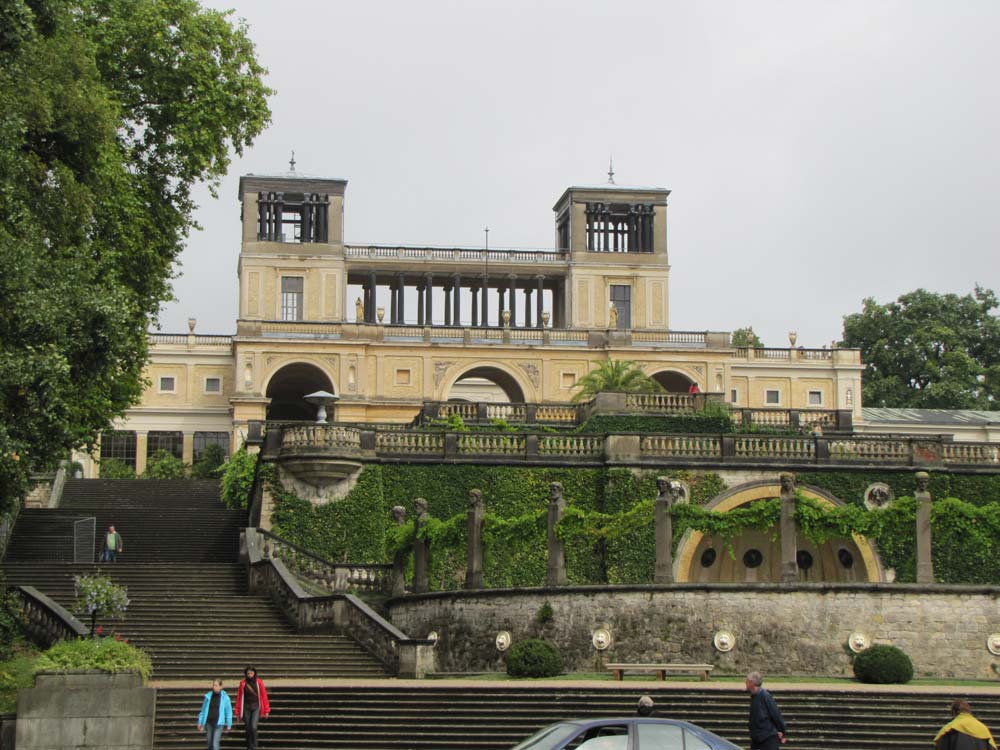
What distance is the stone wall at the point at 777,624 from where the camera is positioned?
3603cm

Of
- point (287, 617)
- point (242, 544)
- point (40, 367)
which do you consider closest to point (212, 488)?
point (242, 544)

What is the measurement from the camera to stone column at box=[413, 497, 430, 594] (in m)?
40.4

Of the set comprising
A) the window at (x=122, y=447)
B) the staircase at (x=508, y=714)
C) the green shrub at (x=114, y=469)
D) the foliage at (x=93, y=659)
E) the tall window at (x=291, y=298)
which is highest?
the tall window at (x=291, y=298)

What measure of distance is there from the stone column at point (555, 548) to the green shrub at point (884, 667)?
314 inches

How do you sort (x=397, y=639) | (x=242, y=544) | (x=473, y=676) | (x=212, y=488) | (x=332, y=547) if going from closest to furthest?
(x=397, y=639)
(x=473, y=676)
(x=242, y=544)
(x=332, y=547)
(x=212, y=488)

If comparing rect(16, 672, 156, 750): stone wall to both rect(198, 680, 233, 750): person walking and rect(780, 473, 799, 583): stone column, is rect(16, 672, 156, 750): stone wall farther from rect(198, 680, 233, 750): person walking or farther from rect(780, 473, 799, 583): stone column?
rect(780, 473, 799, 583): stone column

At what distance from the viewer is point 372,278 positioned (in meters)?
84.2

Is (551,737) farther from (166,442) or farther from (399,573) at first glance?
(166,442)

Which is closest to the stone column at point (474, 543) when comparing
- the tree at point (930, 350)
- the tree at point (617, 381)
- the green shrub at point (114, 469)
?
the tree at point (617, 381)

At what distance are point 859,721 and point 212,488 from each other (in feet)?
103

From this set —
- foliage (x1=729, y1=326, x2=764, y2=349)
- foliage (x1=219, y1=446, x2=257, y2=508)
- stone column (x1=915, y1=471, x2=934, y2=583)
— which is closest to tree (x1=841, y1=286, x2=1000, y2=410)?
foliage (x1=729, y1=326, x2=764, y2=349)

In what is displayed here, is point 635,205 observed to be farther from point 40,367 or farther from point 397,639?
point 40,367

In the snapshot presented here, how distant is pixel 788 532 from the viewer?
125ft

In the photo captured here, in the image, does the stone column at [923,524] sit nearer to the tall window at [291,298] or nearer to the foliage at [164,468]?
the foliage at [164,468]
